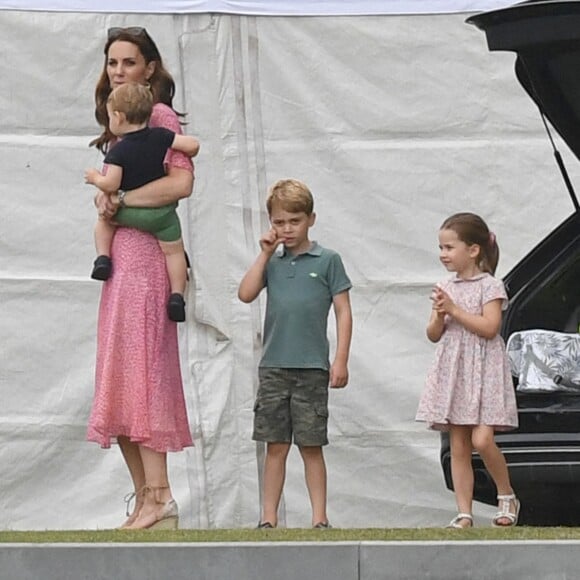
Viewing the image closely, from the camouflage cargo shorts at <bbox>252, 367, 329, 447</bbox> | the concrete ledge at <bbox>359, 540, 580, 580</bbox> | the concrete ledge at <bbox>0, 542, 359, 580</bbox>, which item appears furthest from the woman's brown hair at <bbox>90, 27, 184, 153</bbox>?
the concrete ledge at <bbox>359, 540, 580, 580</bbox>

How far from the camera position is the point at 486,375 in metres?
7.57

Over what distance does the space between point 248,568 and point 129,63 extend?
235 centimetres

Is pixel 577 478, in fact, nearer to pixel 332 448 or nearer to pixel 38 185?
pixel 332 448

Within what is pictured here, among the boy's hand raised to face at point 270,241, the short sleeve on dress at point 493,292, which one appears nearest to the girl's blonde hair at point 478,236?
the short sleeve on dress at point 493,292

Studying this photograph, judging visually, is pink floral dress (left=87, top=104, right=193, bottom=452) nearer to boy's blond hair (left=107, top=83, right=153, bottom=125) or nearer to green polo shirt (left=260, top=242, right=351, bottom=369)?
boy's blond hair (left=107, top=83, right=153, bottom=125)

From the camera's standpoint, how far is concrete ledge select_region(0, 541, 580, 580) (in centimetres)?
595

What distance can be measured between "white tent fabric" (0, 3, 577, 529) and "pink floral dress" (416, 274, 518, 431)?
1.83 m

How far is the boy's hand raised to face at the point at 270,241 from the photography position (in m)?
7.68

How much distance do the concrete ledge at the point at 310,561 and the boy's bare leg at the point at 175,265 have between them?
1.62 meters

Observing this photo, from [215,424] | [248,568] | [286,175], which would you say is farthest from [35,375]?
[248,568]

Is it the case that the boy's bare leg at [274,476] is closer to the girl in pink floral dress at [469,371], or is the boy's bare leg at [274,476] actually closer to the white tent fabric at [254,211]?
the girl in pink floral dress at [469,371]

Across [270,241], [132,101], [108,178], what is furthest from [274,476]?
[132,101]

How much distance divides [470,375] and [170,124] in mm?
1432

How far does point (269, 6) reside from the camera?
9258mm
